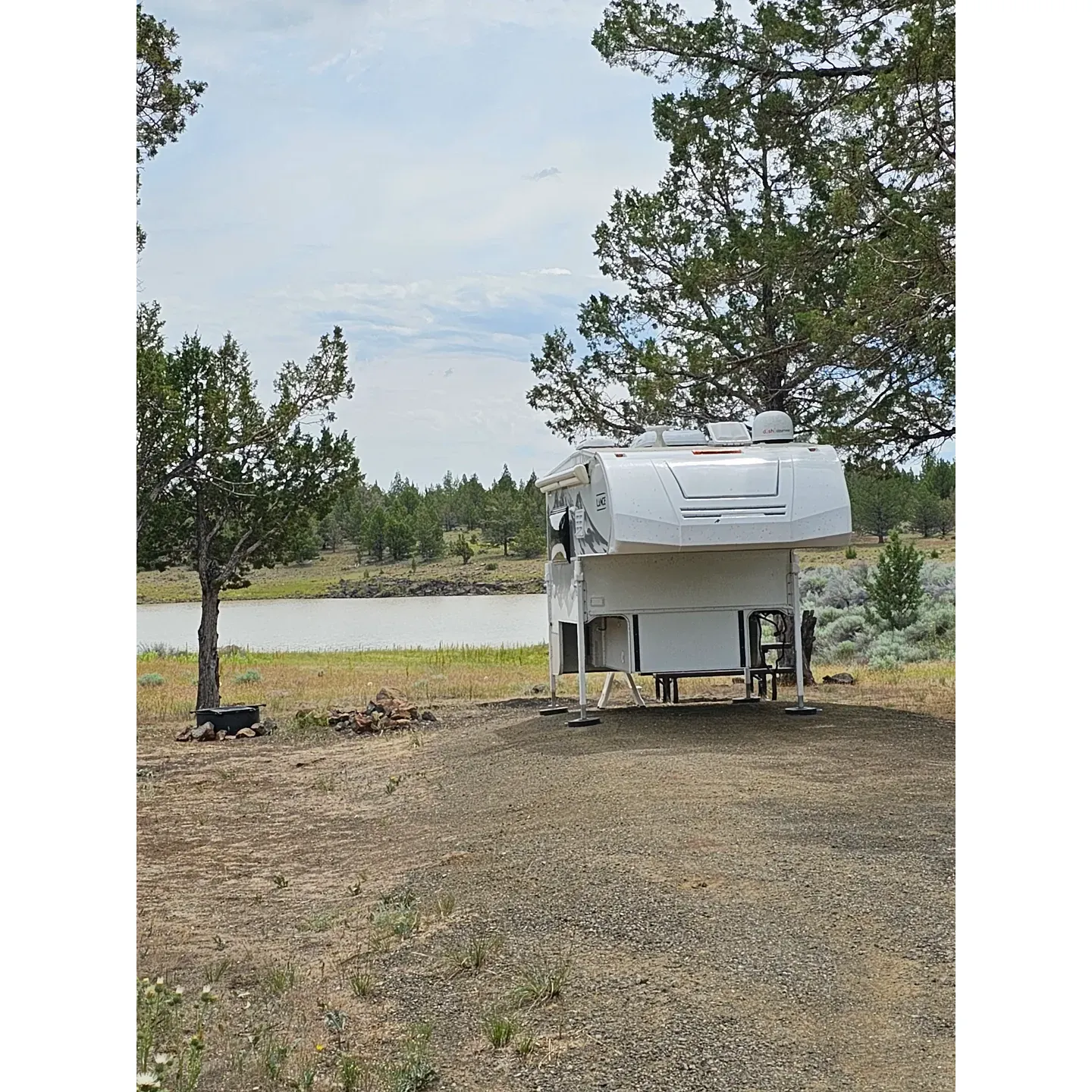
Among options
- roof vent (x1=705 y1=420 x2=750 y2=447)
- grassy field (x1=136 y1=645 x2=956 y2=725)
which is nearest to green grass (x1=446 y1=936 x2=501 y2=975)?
grassy field (x1=136 y1=645 x2=956 y2=725)

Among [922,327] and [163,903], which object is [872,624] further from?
[163,903]

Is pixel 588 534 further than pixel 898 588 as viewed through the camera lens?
No

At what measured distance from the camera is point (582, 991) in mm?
2582

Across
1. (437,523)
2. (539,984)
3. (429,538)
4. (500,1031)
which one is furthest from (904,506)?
(437,523)

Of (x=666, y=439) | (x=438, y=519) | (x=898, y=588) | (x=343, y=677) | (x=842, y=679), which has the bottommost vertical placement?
(x=343, y=677)

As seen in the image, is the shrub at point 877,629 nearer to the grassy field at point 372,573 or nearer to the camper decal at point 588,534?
the camper decal at point 588,534

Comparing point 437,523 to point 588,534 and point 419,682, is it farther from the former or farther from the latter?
point 588,534

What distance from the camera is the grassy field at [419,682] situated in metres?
9.24

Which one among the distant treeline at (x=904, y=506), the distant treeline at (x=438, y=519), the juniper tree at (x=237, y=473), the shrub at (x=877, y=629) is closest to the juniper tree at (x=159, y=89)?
the juniper tree at (x=237, y=473)

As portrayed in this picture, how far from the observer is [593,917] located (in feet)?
10.0

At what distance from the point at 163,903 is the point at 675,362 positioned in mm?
6432

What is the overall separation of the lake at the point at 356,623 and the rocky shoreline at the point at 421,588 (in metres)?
0.54

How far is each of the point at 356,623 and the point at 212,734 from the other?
54.0 feet
